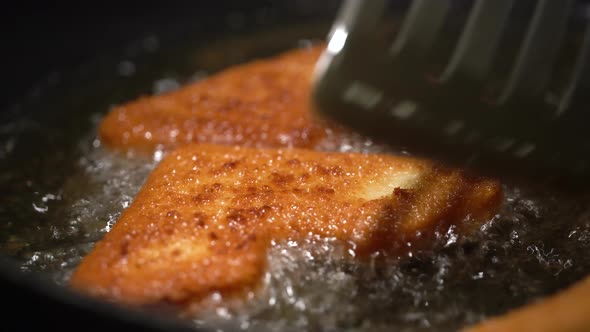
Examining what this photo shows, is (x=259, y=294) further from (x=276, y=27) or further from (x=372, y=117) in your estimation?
(x=276, y=27)

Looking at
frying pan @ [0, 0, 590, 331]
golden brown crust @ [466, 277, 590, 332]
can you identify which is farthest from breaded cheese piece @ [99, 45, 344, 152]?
golden brown crust @ [466, 277, 590, 332]

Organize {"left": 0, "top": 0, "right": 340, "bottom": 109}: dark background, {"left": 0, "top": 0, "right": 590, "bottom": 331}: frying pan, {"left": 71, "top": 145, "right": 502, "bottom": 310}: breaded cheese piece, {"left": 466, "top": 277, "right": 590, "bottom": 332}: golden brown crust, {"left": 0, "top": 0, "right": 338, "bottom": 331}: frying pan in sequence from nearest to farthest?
{"left": 466, "top": 277, "right": 590, "bottom": 332}: golden brown crust
{"left": 71, "top": 145, "right": 502, "bottom": 310}: breaded cheese piece
{"left": 0, "top": 0, "right": 590, "bottom": 331}: frying pan
{"left": 0, "top": 0, "right": 338, "bottom": 331}: frying pan
{"left": 0, "top": 0, "right": 340, "bottom": 109}: dark background

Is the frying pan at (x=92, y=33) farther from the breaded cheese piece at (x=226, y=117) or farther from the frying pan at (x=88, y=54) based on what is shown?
the breaded cheese piece at (x=226, y=117)

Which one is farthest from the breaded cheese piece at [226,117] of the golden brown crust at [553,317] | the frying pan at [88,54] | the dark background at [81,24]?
the golden brown crust at [553,317]

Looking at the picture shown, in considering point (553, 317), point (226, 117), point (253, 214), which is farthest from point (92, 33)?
point (553, 317)

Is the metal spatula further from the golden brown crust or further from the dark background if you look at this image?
the dark background
